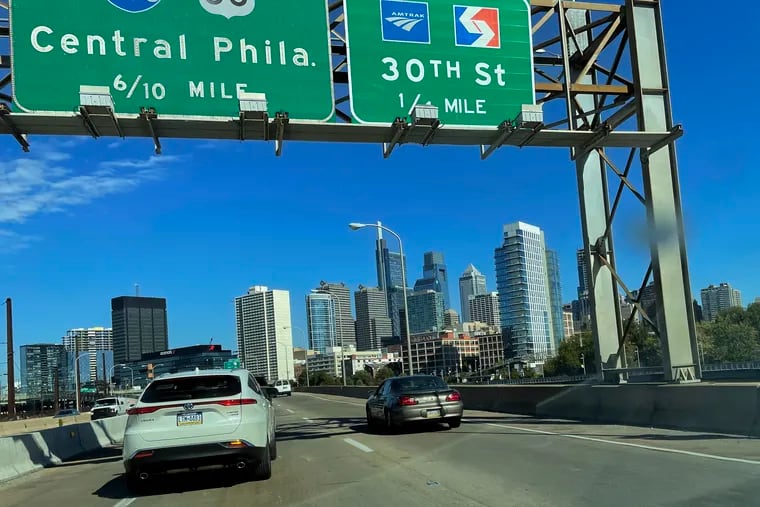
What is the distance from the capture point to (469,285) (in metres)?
147

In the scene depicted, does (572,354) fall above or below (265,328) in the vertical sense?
below

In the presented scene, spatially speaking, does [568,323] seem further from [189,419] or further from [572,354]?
[189,419]

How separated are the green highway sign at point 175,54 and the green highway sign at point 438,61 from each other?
77 cm

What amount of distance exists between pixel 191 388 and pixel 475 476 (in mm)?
4309

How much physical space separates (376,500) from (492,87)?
30.7ft

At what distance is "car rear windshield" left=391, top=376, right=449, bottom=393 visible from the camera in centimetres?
1736

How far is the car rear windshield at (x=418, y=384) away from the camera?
17359 mm

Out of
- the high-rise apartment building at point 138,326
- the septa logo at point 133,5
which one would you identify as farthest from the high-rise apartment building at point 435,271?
the septa logo at point 133,5

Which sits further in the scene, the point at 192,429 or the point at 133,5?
the point at 133,5

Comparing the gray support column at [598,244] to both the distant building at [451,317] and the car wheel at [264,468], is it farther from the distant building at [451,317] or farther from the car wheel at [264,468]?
the distant building at [451,317]

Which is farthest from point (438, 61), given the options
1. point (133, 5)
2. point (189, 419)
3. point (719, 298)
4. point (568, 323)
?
point (568, 323)

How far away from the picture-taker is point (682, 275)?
52.6ft

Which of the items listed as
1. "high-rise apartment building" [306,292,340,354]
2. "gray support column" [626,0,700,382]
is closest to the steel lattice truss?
"gray support column" [626,0,700,382]

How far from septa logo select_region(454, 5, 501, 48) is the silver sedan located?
8462 millimetres
